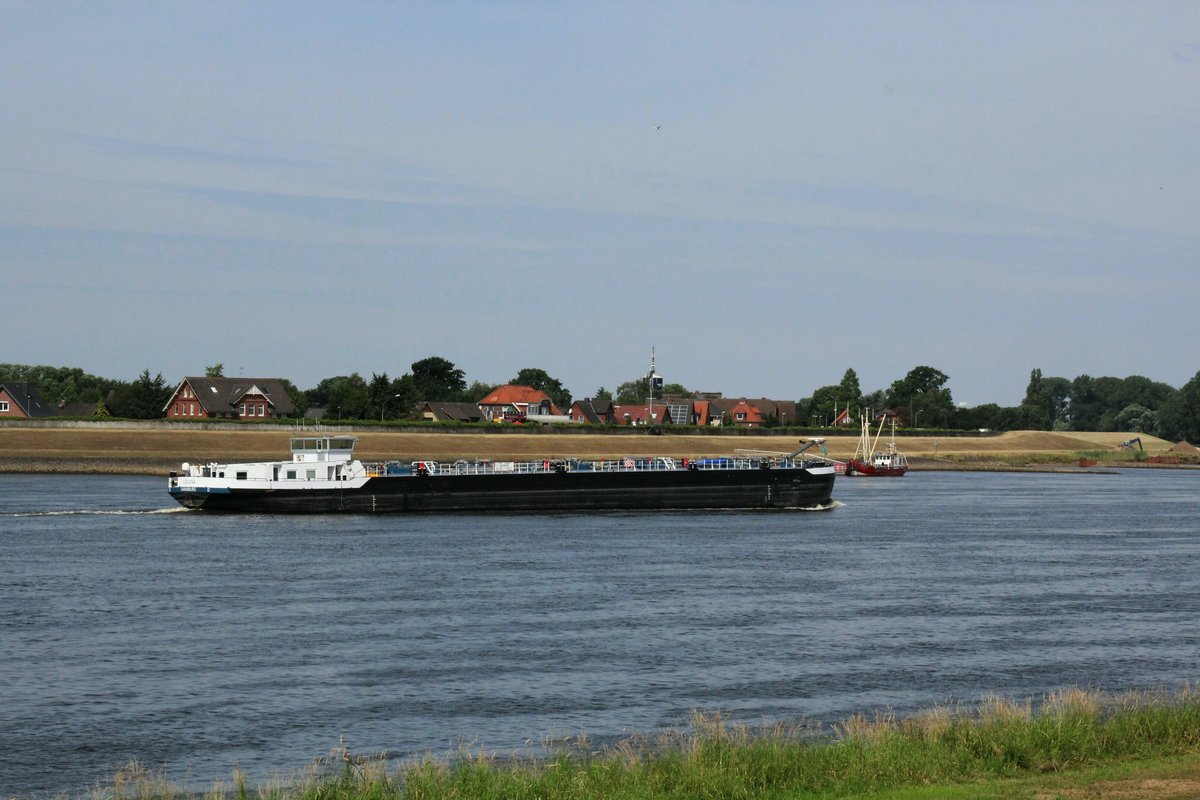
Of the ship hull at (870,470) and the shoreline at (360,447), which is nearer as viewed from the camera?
the shoreline at (360,447)

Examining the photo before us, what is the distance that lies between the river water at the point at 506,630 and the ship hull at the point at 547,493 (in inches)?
184

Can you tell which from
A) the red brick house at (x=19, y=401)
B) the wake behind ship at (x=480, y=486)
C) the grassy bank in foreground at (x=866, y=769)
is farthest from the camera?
the red brick house at (x=19, y=401)

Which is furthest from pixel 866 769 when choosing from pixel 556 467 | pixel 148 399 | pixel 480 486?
pixel 148 399

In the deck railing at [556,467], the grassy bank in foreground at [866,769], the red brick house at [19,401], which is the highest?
the red brick house at [19,401]

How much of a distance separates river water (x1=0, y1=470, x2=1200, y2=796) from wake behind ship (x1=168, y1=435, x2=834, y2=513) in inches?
181

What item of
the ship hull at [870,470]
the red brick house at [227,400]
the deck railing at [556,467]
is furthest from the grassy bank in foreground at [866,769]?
the red brick house at [227,400]

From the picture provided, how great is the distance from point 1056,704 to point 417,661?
17.3m

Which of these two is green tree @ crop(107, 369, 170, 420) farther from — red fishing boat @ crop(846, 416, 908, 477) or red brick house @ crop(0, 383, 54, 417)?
red fishing boat @ crop(846, 416, 908, 477)

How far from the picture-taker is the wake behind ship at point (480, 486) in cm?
8219

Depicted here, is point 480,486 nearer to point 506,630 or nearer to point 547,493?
point 547,493

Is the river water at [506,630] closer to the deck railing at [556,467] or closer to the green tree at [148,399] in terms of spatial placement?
the deck railing at [556,467]

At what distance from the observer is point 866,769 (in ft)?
70.3

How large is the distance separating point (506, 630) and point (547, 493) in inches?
1749

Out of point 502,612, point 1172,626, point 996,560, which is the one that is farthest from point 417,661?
point 996,560
